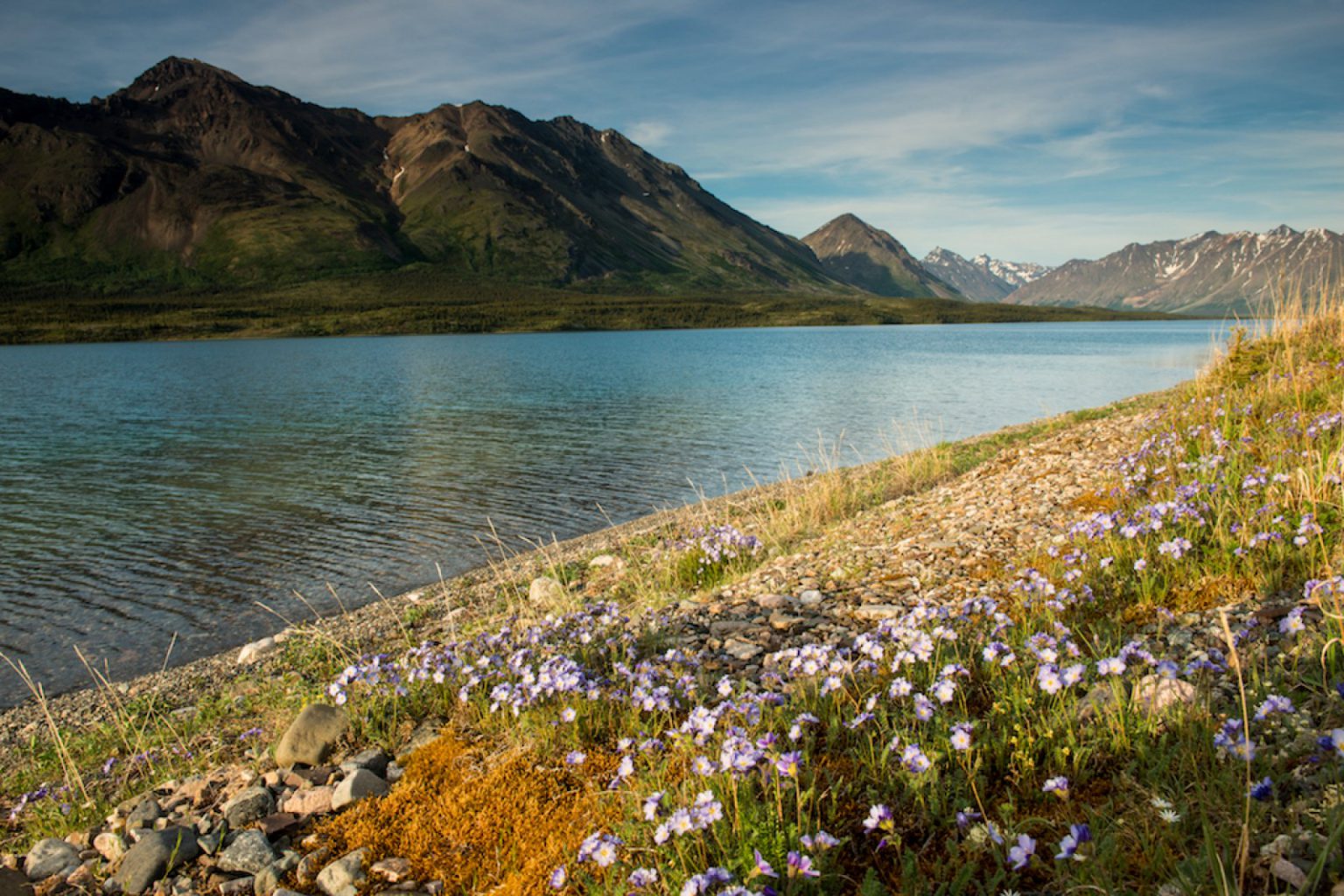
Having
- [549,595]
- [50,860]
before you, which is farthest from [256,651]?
[50,860]

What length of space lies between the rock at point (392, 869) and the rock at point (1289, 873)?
12.9 ft

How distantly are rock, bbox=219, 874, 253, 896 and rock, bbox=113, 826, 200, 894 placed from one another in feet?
1.48

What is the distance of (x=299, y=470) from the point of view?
81.3ft

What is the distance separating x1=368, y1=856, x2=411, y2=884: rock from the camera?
13.2 feet

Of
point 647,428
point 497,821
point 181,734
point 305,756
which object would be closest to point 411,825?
point 497,821

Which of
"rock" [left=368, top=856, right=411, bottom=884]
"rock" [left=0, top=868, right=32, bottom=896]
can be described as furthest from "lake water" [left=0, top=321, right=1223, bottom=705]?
"rock" [left=368, top=856, right=411, bottom=884]

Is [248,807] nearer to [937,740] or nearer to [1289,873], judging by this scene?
[937,740]

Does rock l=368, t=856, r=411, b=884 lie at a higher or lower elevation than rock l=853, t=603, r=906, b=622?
lower

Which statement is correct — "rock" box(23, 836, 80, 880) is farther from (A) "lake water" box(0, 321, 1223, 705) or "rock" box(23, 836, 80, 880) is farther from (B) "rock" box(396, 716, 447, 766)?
(A) "lake water" box(0, 321, 1223, 705)

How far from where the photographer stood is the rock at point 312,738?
18.2ft

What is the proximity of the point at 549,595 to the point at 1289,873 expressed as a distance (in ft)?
29.8

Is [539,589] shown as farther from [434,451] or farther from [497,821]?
[434,451]

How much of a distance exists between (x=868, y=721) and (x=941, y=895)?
131cm

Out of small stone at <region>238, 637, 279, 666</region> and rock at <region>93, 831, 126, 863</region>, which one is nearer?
rock at <region>93, 831, 126, 863</region>
